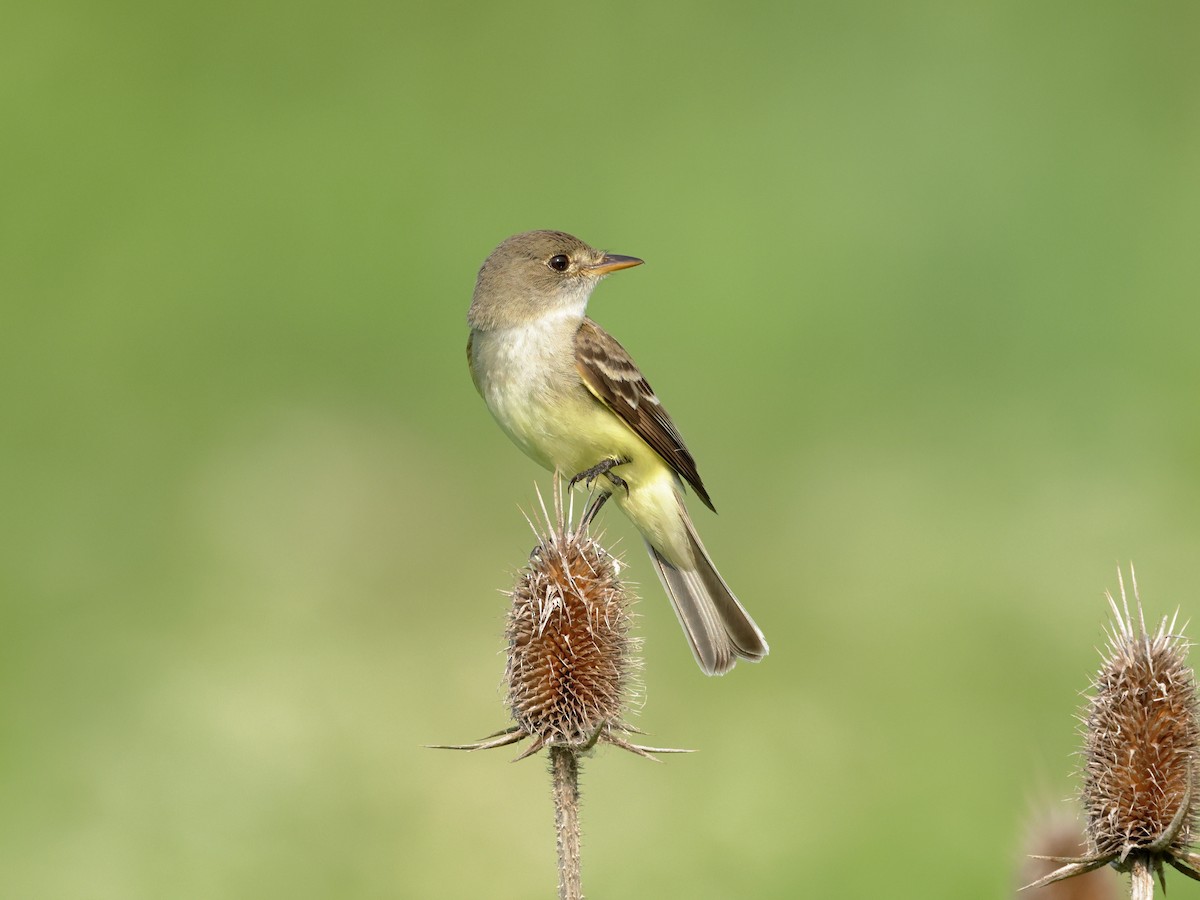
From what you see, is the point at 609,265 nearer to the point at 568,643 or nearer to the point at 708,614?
the point at 708,614

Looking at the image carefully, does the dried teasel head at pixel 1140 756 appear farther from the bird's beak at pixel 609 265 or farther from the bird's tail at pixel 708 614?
the bird's beak at pixel 609 265

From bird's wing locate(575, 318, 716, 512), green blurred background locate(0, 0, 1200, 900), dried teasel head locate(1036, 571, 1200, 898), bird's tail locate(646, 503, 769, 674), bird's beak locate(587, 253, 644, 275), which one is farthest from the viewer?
green blurred background locate(0, 0, 1200, 900)

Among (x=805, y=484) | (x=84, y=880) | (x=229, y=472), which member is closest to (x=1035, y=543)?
(x=805, y=484)

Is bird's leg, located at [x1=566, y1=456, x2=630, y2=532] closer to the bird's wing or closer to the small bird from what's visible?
the small bird

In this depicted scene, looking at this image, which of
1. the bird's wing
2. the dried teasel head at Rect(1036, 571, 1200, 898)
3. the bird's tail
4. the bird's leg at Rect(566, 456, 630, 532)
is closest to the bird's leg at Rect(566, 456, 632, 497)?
the bird's leg at Rect(566, 456, 630, 532)

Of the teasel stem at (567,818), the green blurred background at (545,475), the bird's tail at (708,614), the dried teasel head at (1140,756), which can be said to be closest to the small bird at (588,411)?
the bird's tail at (708,614)

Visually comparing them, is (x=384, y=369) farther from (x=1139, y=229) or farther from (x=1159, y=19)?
(x=1159, y=19)
